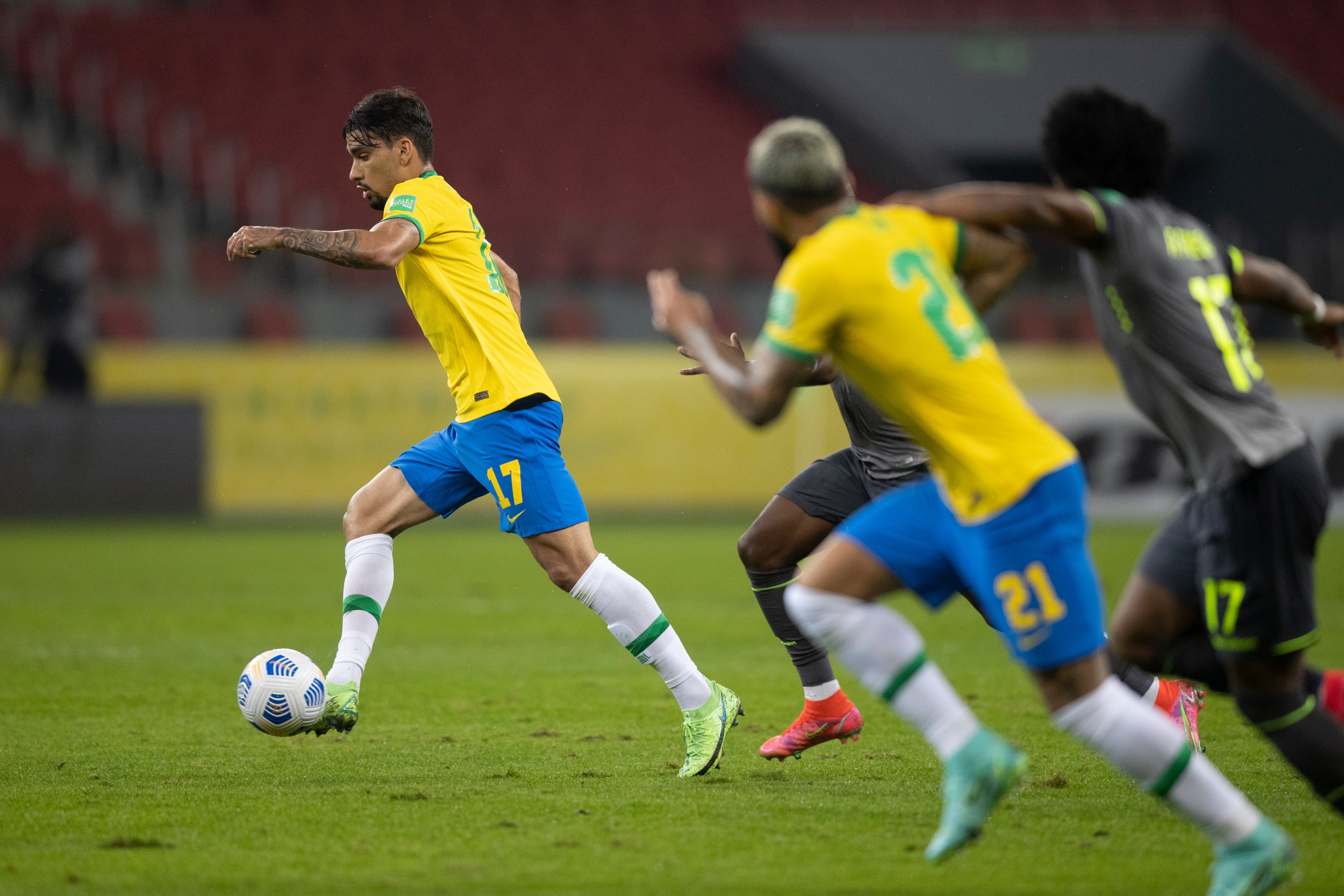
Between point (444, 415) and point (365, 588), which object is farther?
point (444, 415)

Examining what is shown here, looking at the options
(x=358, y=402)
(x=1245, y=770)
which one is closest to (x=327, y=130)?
(x=358, y=402)

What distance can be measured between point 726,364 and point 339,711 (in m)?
2.25

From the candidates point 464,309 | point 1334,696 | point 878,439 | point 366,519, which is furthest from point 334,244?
point 1334,696

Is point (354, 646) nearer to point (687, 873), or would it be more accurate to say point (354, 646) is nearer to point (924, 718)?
point (687, 873)

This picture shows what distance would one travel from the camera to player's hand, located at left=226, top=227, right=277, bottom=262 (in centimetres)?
496

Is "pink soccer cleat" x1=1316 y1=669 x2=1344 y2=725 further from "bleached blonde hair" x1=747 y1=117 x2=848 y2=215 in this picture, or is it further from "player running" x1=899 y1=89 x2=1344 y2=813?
"bleached blonde hair" x1=747 y1=117 x2=848 y2=215

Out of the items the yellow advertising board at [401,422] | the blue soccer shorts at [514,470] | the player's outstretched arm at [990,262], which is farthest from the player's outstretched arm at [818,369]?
the yellow advertising board at [401,422]

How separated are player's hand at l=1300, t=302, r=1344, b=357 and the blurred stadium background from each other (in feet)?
45.2

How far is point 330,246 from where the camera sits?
5.04 m

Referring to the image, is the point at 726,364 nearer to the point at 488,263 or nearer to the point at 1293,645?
the point at 1293,645

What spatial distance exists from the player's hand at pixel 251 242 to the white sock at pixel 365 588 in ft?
4.05

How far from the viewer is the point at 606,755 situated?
568 centimetres

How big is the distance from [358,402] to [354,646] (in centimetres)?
1279

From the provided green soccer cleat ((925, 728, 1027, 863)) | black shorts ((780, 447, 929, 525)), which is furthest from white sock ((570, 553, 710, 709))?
green soccer cleat ((925, 728, 1027, 863))
